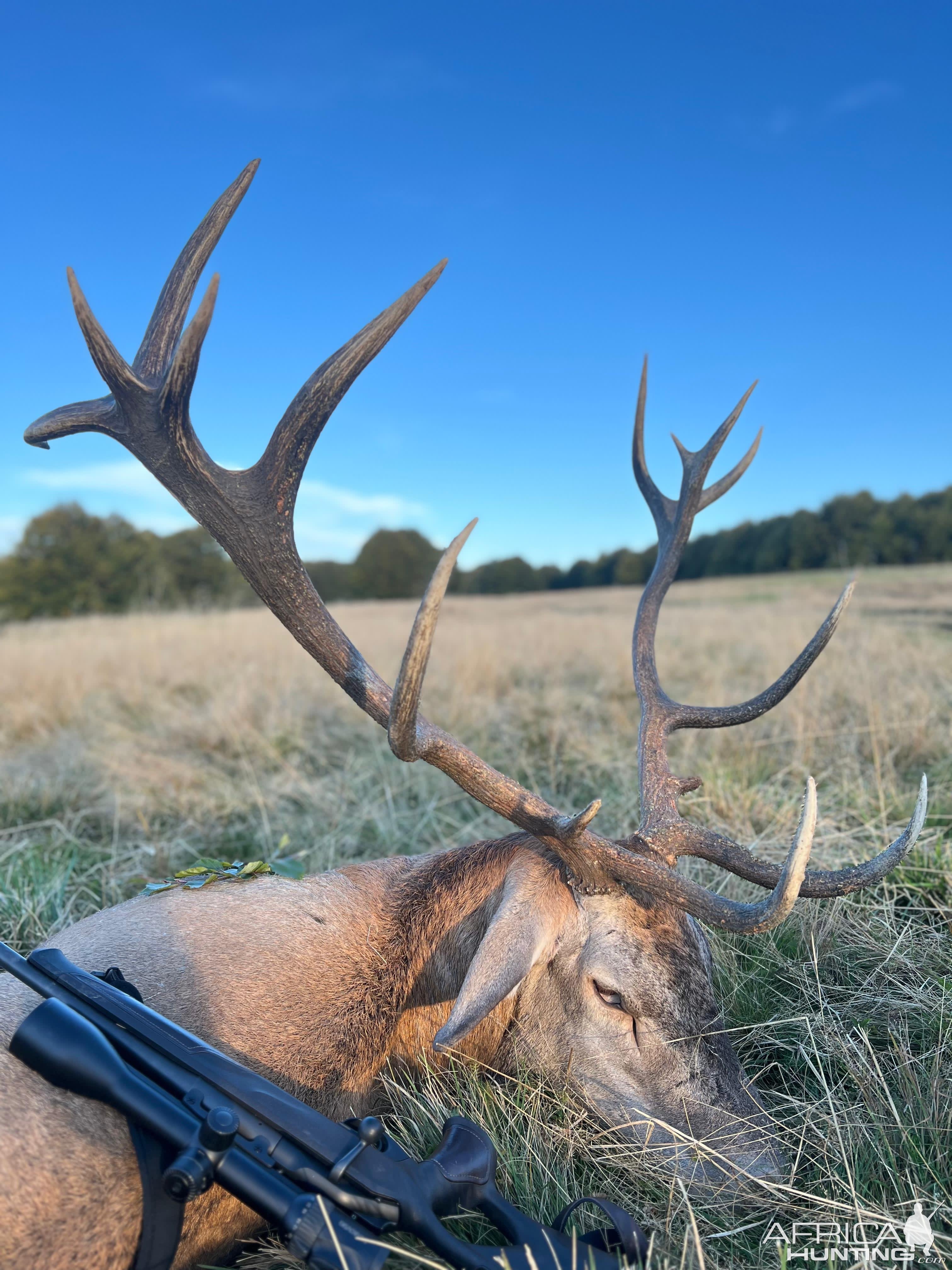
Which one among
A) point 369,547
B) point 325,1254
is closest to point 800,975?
point 325,1254

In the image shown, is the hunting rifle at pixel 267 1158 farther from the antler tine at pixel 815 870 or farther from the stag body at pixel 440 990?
the antler tine at pixel 815 870

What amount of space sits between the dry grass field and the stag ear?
0.44m

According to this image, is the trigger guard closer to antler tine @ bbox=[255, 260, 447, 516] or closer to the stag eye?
the stag eye

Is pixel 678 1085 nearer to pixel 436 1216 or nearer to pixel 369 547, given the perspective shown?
pixel 436 1216

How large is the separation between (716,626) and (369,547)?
4114cm

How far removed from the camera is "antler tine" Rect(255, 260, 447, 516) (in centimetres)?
225

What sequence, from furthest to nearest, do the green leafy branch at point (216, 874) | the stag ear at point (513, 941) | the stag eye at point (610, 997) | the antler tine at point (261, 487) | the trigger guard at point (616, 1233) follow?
the green leafy branch at point (216, 874) → the antler tine at point (261, 487) → the stag eye at point (610, 997) → the stag ear at point (513, 941) → the trigger guard at point (616, 1233)

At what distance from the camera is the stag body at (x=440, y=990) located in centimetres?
208

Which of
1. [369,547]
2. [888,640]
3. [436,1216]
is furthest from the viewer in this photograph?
[369,547]

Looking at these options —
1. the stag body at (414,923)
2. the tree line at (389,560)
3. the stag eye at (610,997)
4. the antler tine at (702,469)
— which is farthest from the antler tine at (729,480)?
the tree line at (389,560)

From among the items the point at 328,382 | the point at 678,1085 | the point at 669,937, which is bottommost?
the point at 678,1085

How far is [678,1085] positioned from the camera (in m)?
2.13

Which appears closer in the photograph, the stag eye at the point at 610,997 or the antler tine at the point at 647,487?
the stag eye at the point at 610,997
